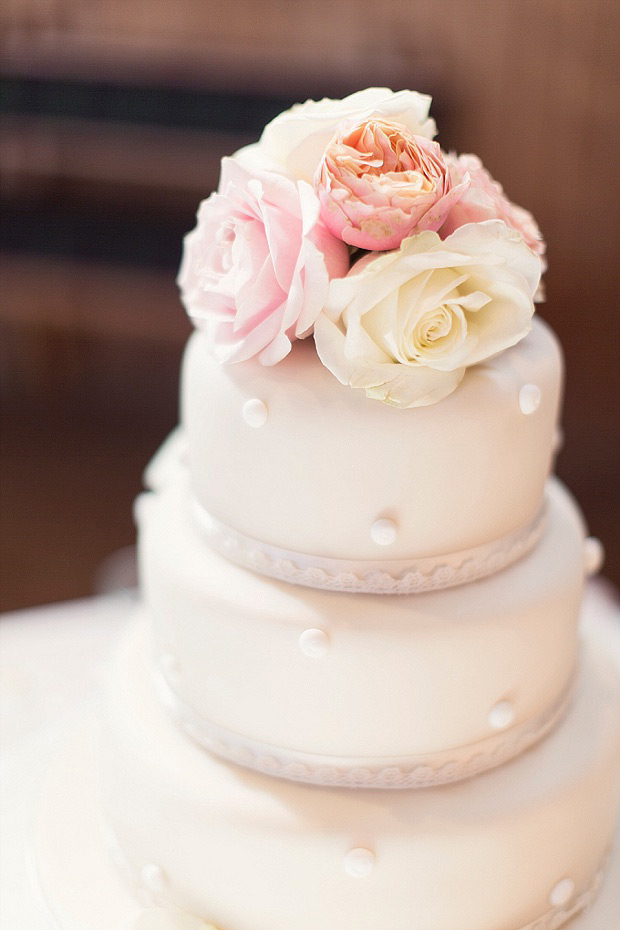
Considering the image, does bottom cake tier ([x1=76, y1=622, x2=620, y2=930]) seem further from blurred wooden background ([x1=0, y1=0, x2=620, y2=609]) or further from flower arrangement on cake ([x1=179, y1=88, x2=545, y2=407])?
blurred wooden background ([x1=0, y1=0, x2=620, y2=609])

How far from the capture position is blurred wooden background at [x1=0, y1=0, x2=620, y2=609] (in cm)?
445

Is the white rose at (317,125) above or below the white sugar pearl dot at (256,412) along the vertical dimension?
above

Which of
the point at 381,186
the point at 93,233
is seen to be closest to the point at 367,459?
the point at 381,186

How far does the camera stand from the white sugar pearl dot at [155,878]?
1563 mm

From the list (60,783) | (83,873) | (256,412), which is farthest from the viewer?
(60,783)

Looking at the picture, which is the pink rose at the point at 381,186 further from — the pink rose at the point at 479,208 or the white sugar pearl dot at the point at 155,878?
the white sugar pearl dot at the point at 155,878

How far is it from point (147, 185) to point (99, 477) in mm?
1413

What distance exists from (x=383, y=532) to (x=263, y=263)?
37cm

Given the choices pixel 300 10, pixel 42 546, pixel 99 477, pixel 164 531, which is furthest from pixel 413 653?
pixel 300 10

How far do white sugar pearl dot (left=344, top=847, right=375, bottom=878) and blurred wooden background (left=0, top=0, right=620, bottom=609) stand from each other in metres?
2.92

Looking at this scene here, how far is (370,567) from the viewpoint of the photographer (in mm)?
1396

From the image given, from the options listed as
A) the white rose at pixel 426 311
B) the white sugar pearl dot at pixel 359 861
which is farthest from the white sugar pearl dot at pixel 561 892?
the white rose at pixel 426 311

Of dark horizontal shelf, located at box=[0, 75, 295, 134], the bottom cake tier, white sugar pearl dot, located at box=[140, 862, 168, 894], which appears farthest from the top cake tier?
dark horizontal shelf, located at box=[0, 75, 295, 134]

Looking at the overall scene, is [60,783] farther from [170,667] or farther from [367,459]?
[367,459]
